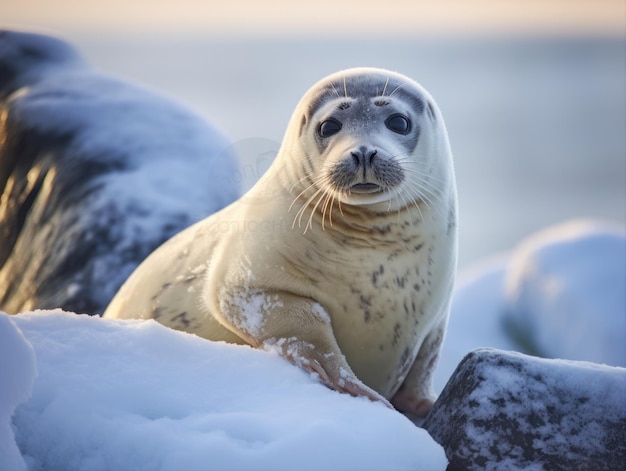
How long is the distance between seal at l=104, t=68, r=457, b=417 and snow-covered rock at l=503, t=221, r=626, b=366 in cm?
199

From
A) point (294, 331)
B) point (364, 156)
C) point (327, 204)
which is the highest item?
point (364, 156)

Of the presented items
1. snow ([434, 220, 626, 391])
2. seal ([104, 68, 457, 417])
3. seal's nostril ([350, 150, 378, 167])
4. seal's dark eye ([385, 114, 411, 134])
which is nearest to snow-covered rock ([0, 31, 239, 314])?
seal ([104, 68, 457, 417])

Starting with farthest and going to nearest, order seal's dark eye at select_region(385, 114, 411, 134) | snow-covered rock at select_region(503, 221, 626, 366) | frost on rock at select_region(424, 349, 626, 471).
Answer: snow-covered rock at select_region(503, 221, 626, 366)
seal's dark eye at select_region(385, 114, 411, 134)
frost on rock at select_region(424, 349, 626, 471)

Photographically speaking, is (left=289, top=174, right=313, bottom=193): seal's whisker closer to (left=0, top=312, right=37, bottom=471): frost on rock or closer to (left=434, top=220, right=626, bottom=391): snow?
(left=0, top=312, right=37, bottom=471): frost on rock

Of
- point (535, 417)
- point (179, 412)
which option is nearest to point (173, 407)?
point (179, 412)

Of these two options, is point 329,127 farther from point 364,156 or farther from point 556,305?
point 556,305

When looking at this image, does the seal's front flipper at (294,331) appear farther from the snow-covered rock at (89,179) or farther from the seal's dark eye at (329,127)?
the snow-covered rock at (89,179)

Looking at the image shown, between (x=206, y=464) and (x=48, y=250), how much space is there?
3.35 meters

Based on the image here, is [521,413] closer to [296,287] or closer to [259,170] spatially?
[296,287]

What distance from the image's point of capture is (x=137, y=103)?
5809 millimetres

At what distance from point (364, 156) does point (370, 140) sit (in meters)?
0.12

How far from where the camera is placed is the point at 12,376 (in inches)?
82.1

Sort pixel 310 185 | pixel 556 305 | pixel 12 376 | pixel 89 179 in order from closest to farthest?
pixel 12 376, pixel 310 185, pixel 89 179, pixel 556 305

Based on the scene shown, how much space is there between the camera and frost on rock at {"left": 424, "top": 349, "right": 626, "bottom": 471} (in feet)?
7.88
